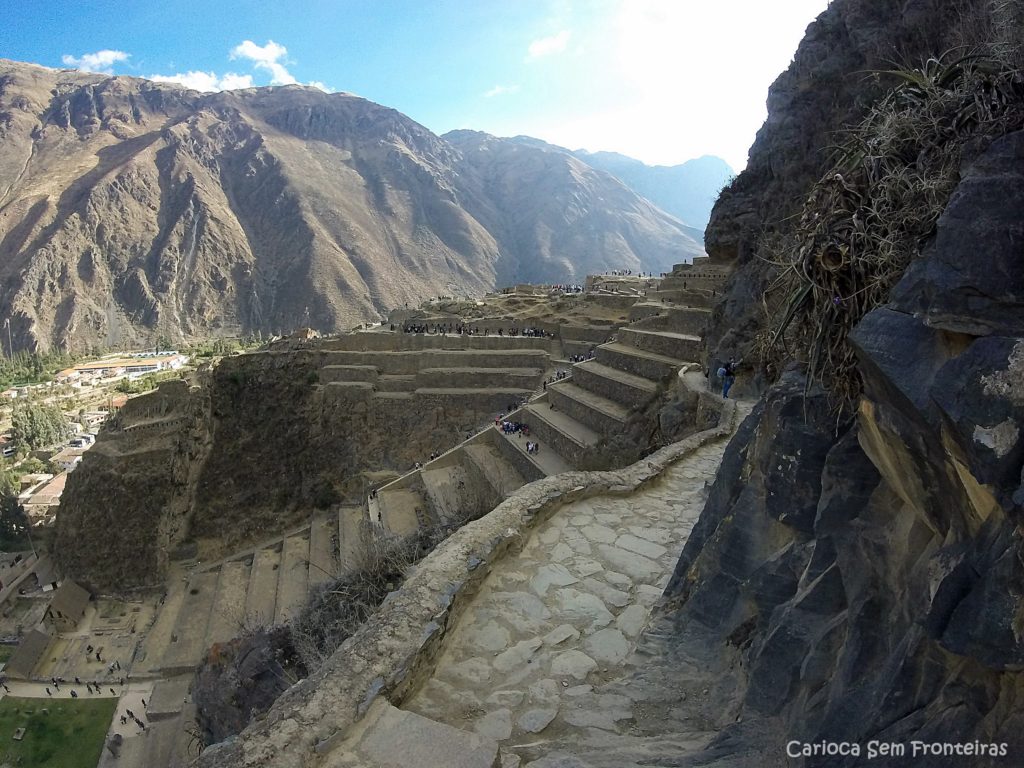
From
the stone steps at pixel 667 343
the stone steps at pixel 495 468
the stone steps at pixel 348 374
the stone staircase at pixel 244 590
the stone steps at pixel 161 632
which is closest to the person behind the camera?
the stone steps at pixel 495 468

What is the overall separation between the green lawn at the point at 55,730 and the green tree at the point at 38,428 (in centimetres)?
3208

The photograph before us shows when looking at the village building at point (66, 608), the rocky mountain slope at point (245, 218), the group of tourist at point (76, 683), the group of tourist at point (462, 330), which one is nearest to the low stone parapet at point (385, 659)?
the group of tourist at point (76, 683)

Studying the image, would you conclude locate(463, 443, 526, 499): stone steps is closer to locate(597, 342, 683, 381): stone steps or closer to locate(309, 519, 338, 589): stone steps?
locate(597, 342, 683, 381): stone steps

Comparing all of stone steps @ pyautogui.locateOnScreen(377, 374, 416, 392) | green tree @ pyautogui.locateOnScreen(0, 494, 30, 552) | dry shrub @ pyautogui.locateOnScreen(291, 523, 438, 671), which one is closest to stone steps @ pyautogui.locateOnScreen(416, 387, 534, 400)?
stone steps @ pyautogui.locateOnScreen(377, 374, 416, 392)

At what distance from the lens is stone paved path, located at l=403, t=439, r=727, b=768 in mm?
2746

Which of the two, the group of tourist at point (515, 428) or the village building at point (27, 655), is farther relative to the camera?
the village building at point (27, 655)

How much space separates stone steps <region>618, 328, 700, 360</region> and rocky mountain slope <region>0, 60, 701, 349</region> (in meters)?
66.4

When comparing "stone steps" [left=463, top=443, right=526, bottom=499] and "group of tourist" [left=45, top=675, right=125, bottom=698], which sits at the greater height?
"stone steps" [left=463, top=443, right=526, bottom=499]

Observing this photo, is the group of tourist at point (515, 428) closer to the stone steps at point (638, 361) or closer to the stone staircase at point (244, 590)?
the stone steps at point (638, 361)

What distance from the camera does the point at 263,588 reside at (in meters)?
17.4

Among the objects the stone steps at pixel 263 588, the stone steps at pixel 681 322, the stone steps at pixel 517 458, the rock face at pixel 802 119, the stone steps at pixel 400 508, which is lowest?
the stone steps at pixel 263 588

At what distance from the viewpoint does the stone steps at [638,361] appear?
12.1 metres

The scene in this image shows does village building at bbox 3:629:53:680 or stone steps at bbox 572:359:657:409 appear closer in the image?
stone steps at bbox 572:359:657:409

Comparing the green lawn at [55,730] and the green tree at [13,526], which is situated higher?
the green tree at [13,526]
